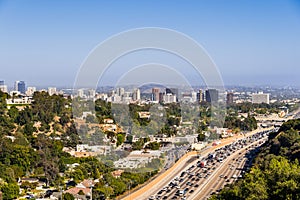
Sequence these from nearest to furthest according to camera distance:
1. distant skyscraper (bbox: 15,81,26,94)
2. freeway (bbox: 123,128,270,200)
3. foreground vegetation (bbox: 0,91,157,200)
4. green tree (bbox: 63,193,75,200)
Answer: green tree (bbox: 63,193,75,200), freeway (bbox: 123,128,270,200), foreground vegetation (bbox: 0,91,157,200), distant skyscraper (bbox: 15,81,26,94)

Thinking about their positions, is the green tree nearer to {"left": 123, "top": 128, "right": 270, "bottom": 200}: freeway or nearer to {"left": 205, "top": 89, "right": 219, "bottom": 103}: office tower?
{"left": 123, "top": 128, "right": 270, "bottom": 200}: freeway

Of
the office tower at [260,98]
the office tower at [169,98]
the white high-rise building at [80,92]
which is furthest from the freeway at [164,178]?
the office tower at [260,98]

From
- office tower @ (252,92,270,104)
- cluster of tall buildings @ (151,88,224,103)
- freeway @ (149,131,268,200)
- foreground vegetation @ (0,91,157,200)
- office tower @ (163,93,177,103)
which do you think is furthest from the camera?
office tower @ (252,92,270,104)

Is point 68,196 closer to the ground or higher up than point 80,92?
closer to the ground

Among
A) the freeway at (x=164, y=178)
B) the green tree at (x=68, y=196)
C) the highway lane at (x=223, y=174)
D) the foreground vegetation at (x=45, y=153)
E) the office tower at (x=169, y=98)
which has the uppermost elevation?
the office tower at (x=169, y=98)

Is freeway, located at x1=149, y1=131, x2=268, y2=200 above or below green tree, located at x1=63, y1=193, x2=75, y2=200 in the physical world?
below

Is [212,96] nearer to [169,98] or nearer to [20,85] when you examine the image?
[169,98]

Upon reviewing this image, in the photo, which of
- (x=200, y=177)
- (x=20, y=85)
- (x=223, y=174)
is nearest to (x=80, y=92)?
(x=200, y=177)

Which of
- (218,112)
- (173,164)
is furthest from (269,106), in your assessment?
(173,164)

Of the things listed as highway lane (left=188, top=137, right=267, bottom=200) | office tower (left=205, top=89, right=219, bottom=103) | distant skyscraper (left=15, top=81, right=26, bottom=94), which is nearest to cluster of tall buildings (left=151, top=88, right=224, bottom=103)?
office tower (left=205, top=89, right=219, bottom=103)

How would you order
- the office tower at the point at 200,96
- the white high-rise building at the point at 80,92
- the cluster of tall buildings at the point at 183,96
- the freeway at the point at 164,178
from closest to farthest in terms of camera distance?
1. the freeway at the point at 164,178
2. the white high-rise building at the point at 80,92
3. the cluster of tall buildings at the point at 183,96
4. the office tower at the point at 200,96

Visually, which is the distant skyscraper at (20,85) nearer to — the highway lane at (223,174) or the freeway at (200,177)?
the freeway at (200,177)
